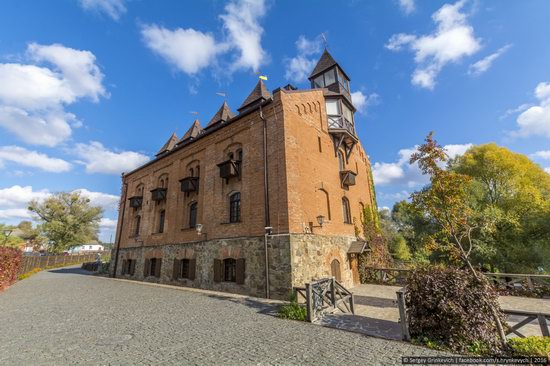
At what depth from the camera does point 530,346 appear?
17.0 feet

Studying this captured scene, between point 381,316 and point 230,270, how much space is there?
26.4ft

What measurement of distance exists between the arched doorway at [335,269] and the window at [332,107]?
9960 mm

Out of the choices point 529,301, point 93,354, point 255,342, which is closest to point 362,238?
point 529,301

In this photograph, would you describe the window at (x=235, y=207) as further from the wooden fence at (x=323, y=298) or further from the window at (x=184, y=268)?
the wooden fence at (x=323, y=298)

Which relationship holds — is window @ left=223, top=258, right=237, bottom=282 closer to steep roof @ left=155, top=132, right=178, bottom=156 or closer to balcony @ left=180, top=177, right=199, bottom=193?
balcony @ left=180, top=177, right=199, bottom=193

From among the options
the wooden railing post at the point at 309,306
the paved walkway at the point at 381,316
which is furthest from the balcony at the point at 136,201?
the paved walkway at the point at 381,316

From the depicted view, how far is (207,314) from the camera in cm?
878

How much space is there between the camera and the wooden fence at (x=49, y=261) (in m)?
27.5

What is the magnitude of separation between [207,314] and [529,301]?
1403 cm

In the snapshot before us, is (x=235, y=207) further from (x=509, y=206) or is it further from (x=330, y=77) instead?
(x=509, y=206)

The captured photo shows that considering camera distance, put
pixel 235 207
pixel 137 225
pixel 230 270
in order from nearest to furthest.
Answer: pixel 230 270, pixel 235 207, pixel 137 225

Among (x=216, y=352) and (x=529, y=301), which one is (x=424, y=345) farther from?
(x=529, y=301)

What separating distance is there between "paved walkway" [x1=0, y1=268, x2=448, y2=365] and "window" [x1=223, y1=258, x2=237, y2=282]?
9.73 feet

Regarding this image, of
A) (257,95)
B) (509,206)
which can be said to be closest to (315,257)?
(257,95)
